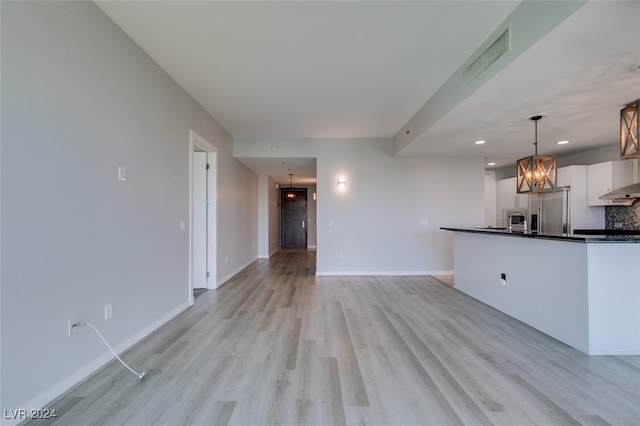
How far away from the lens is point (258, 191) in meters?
8.23

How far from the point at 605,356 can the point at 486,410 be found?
5.11 feet

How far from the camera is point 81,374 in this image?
6.64 ft

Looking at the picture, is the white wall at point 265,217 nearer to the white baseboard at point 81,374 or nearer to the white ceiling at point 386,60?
the white ceiling at point 386,60

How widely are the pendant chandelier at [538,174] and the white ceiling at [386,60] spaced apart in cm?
54

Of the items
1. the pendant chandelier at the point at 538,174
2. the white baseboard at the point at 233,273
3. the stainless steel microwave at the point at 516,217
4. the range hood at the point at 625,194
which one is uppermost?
the pendant chandelier at the point at 538,174

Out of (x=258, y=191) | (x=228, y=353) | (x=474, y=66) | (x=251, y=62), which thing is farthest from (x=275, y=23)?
(x=258, y=191)

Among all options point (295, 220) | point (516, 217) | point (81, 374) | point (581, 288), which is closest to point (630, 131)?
point (581, 288)

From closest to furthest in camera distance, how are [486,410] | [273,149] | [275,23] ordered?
[486,410] → [275,23] → [273,149]

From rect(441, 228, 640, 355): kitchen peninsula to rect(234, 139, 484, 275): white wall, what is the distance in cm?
241

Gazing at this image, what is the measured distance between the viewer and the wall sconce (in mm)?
2113

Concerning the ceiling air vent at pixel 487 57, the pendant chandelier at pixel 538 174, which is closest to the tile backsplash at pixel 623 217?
the pendant chandelier at pixel 538 174

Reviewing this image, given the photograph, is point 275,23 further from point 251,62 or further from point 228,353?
point 228,353

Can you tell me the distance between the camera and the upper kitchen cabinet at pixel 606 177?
4684 millimetres

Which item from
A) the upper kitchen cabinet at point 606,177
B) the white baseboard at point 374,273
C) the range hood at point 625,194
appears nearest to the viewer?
the range hood at point 625,194
